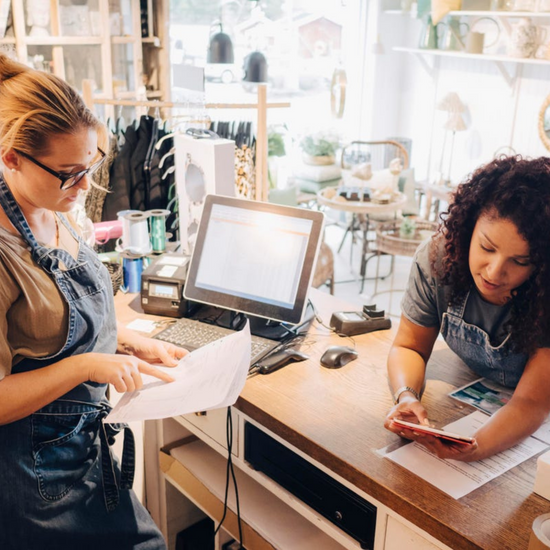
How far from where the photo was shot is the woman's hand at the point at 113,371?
128 cm

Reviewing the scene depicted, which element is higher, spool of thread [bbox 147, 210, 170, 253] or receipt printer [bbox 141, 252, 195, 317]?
spool of thread [bbox 147, 210, 170, 253]

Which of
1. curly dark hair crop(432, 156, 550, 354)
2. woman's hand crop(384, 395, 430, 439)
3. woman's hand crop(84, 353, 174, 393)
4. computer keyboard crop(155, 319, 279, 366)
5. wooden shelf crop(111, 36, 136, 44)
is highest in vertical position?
wooden shelf crop(111, 36, 136, 44)

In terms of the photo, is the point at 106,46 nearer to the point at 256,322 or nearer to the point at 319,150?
the point at 319,150

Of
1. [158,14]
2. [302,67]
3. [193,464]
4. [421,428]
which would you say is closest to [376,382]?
[421,428]

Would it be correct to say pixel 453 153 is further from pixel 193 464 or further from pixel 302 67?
pixel 193 464

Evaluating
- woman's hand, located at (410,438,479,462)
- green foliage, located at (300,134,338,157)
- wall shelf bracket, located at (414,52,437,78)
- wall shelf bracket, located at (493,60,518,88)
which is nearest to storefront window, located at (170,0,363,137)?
green foliage, located at (300,134,338,157)

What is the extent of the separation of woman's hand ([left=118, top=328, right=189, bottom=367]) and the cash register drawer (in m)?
0.25

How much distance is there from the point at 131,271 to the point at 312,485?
3.35 feet

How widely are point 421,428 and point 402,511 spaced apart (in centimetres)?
15

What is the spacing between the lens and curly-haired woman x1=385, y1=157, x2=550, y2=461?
1327 millimetres

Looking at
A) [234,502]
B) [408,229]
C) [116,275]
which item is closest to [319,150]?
[408,229]

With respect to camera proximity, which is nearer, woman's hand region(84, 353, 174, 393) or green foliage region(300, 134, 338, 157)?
woman's hand region(84, 353, 174, 393)

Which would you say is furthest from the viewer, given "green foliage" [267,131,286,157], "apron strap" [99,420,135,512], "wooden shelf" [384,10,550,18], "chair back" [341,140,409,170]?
"chair back" [341,140,409,170]

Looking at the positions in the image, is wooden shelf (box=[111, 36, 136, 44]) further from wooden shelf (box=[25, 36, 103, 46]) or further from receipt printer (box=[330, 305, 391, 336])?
receipt printer (box=[330, 305, 391, 336])
